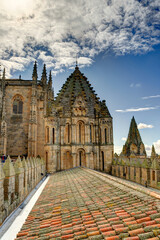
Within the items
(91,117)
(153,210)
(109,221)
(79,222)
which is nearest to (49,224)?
(79,222)

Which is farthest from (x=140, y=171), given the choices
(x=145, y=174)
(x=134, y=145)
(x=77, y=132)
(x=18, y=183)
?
(x=134, y=145)

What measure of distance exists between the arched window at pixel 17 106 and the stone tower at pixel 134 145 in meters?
25.1

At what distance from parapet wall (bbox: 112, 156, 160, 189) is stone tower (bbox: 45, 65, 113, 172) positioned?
207 centimetres

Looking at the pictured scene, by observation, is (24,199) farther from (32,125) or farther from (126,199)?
(32,125)

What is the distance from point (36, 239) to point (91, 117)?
25.4 m

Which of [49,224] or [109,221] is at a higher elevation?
[109,221]

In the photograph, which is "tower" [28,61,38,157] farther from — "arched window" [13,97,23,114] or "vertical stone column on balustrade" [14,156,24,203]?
"vertical stone column on balustrade" [14,156,24,203]

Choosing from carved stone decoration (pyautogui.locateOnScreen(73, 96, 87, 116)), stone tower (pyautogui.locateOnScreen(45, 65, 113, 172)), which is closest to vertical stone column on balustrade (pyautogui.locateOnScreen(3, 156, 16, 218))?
stone tower (pyautogui.locateOnScreen(45, 65, 113, 172))

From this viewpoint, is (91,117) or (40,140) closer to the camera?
(91,117)

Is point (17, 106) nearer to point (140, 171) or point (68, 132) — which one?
point (68, 132)

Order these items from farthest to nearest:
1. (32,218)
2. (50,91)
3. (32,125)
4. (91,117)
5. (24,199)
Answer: (50,91)
(32,125)
(91,117)
(24,199)
(32,218)

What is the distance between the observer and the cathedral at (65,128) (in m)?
28.6

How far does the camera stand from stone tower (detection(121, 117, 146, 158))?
43.0 m

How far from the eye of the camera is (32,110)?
117 ft
